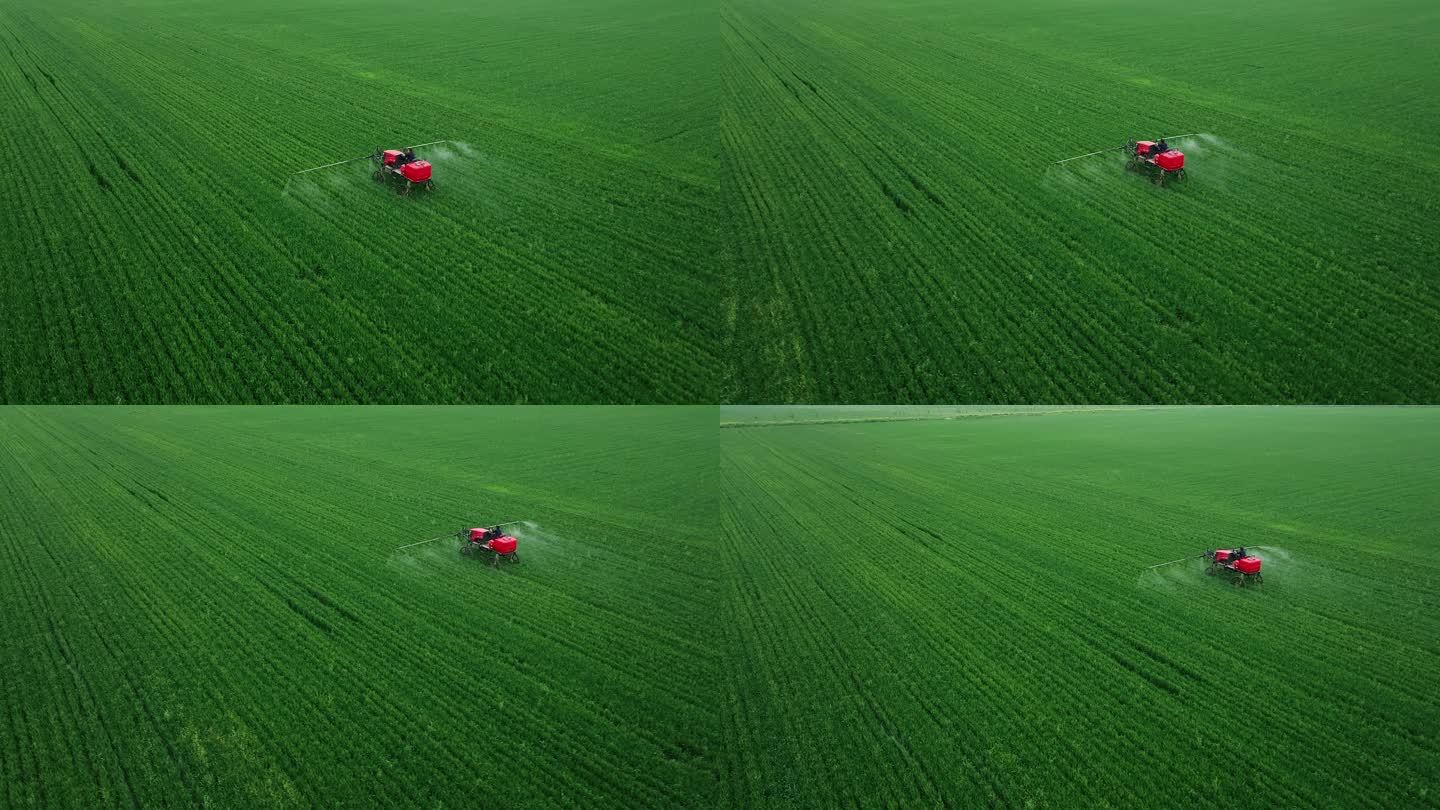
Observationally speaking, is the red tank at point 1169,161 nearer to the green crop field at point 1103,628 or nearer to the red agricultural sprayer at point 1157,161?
the red agricultural sprayer at point 1157,161

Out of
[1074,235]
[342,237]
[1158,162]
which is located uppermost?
[1158,162]

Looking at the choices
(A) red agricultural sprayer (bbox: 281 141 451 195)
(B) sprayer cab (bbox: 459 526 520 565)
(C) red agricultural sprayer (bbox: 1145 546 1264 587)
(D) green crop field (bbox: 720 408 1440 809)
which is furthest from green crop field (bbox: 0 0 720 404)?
(C) red agricultural sprayer (bbox: 1145 546 1264 587)

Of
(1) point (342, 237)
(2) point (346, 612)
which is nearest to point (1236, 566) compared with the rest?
(2) point (346, 612)

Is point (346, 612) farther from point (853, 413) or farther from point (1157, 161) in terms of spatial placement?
point (1157, 161)

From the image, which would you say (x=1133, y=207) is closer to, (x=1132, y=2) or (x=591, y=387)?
(x=591, y=387)

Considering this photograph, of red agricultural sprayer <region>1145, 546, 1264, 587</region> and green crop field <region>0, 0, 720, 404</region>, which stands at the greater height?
green crop field <region>0, 0, 720, 404</region>

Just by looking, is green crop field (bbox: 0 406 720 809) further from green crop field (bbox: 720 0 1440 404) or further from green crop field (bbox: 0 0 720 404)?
green crop field (bbox: 720 0 1440 404)
